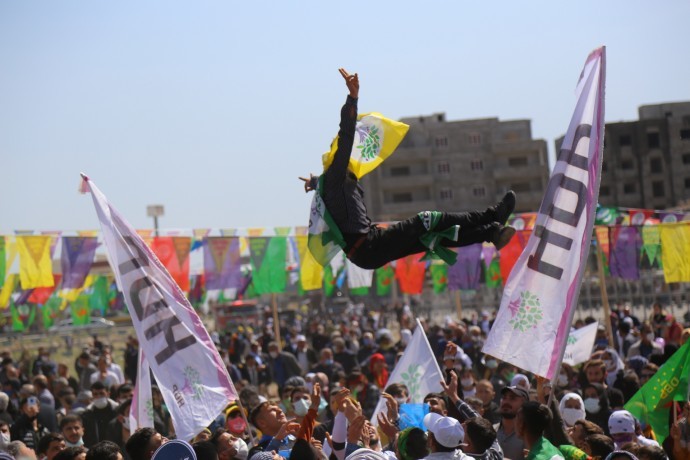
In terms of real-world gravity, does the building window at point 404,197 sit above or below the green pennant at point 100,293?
above

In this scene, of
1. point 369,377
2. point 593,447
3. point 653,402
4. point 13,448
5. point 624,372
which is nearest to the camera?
point 593,447

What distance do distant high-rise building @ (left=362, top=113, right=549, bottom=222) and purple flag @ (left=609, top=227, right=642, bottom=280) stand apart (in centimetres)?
7244

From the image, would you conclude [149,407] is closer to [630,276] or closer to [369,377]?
[369,377]

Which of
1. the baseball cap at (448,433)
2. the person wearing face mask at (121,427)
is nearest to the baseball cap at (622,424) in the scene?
the baseball cap at (448,433)

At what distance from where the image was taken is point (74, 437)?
977 centimetres

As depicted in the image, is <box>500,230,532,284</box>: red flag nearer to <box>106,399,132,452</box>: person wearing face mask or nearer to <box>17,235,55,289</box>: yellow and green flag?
<box>17,235,55,289</box>: yellow and green flag

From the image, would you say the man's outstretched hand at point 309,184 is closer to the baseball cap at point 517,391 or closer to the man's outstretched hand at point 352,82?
the man's outstretched hand at point 352,82

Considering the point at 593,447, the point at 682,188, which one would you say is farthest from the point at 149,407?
the point at 682,188

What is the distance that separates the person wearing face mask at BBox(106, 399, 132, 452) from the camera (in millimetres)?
10898

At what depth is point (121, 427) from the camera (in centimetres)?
1098

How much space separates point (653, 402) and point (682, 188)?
83856 millimetres

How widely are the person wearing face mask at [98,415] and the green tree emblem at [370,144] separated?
5.34 meters

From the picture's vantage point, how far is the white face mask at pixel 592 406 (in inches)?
406

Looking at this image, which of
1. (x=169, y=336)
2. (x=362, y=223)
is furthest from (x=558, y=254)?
(x=169, y=336)
